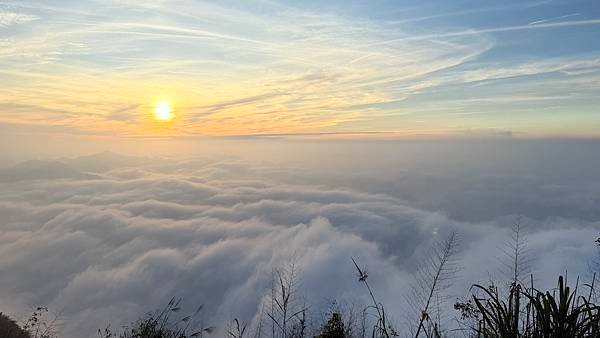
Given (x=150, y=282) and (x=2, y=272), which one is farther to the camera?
(x=2, y=272)

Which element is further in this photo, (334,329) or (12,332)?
(12,332)

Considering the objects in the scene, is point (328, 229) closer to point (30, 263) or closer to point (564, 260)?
Answer: point (564, 260)

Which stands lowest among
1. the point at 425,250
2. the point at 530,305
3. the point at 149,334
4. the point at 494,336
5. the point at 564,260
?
the point at 425,250

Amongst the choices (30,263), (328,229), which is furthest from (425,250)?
(30,263)

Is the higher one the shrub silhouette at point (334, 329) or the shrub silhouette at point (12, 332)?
the shrub silhouette at point (334, 329)

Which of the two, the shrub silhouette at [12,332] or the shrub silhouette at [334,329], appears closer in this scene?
the shrub silhouette at [334,329]

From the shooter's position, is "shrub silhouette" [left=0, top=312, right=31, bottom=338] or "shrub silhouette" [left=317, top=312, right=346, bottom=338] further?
"shrub silhouette" [left=0, top=312, right=31, bottom=338]

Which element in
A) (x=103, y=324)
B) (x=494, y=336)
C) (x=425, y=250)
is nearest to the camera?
(x=494, y=336)

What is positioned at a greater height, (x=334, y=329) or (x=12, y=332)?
(x=334, y=329)

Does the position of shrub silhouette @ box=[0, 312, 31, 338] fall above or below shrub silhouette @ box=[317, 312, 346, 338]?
below

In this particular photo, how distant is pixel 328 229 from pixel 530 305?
653 ft

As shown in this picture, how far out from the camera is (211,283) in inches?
5389

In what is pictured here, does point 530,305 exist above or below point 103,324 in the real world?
above

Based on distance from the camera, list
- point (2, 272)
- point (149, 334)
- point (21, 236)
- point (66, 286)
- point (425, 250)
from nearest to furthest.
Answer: point (149, 334) → point (66, 286) → point (2, 272) → point (425, 250) → point (21, 236)
